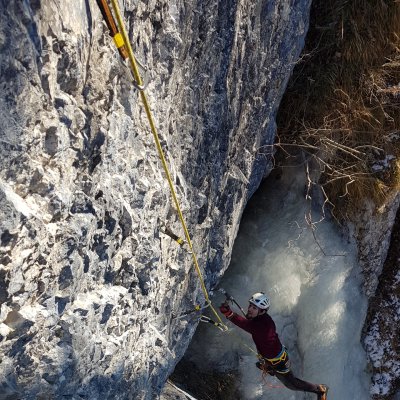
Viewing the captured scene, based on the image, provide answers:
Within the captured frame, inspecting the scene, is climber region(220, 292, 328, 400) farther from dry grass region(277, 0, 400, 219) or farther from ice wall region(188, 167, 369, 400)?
dry grass region(277, 0, 400, 219)

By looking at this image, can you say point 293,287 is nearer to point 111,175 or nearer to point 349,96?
point 349,96

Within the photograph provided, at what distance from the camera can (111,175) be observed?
2.59 m

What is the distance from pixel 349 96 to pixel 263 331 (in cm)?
283

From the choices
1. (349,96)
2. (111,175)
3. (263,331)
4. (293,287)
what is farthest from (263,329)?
(111,175)

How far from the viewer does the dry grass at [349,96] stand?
16.9ft

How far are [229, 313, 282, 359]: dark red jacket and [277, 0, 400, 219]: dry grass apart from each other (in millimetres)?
1786

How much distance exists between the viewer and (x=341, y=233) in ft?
18.9

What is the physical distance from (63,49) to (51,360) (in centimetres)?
159

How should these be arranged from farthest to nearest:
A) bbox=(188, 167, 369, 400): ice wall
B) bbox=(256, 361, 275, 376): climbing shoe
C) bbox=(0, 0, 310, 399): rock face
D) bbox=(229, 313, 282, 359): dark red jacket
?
bbox=(188, 167, 369, 400): ice wall → bbox=(256, 361, 275, 376): climbing shoe → bbox=(229, 313, 282, 359): dark red jacket → bbox=(0, 0, 310, 399): rock face

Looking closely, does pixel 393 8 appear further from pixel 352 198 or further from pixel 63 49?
pixel 63 49

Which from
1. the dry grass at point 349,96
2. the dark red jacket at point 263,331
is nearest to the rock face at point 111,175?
the dark red jacket at point 263,331

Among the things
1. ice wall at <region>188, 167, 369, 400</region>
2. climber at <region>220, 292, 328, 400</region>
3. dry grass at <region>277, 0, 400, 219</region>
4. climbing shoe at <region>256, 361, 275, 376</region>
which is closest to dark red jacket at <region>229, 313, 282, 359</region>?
climber at <region>220, 292, 328, 400</region>

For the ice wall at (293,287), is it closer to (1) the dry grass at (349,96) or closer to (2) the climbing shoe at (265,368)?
(2) the climbing shoe at (265,368)

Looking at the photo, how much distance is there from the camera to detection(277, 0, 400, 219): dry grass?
16.9ft
